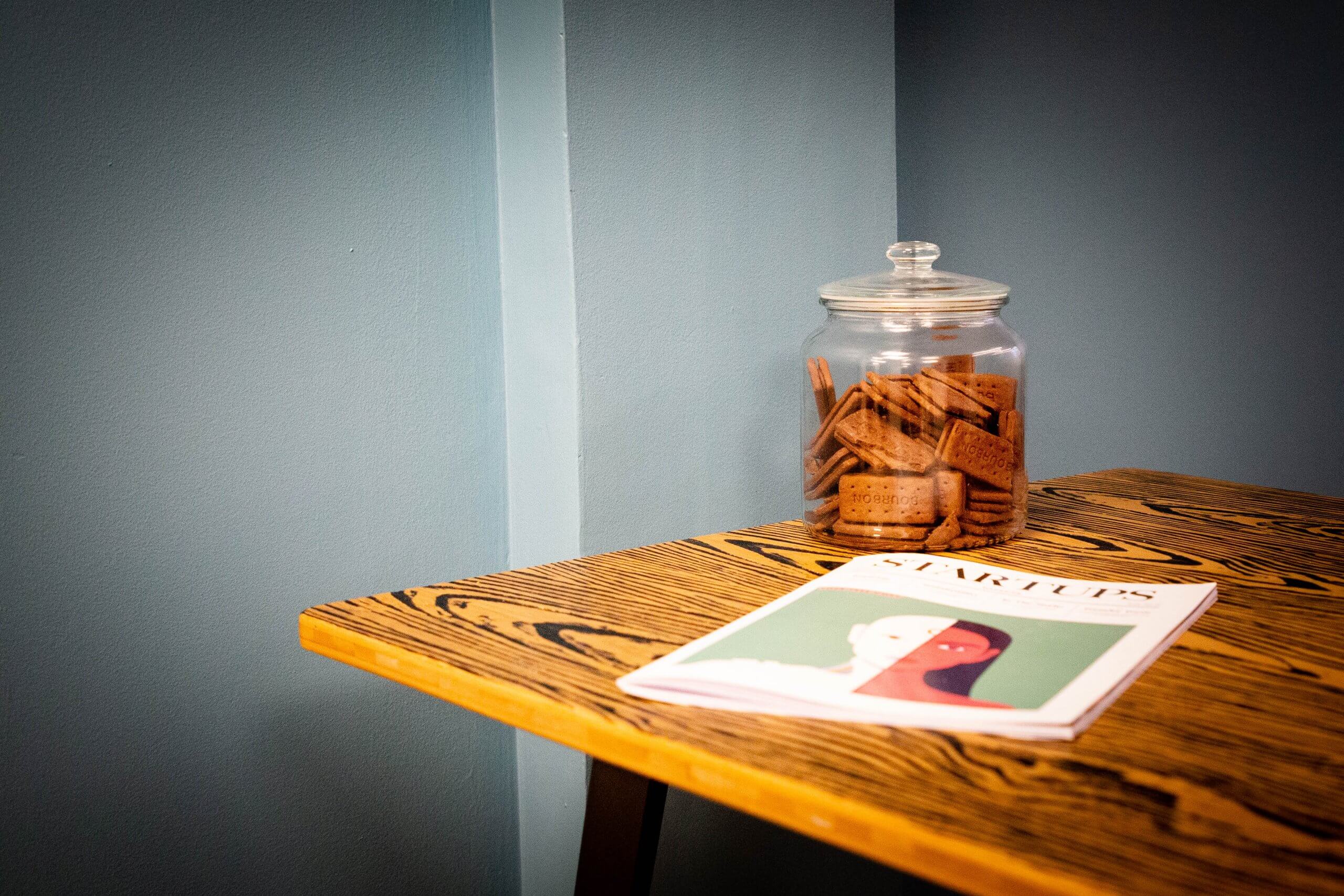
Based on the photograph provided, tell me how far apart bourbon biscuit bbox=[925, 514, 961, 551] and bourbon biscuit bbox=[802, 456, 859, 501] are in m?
0.09

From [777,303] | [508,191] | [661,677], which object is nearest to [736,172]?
[777,303]

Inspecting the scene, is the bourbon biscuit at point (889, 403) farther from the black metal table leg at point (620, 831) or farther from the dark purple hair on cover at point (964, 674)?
the black metal table leg at point (620, 831)

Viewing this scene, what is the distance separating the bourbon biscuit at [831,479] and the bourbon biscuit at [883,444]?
0.05 ft

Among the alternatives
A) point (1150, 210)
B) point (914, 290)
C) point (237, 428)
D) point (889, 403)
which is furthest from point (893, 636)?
point (1150, 210)

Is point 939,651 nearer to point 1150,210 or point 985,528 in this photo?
point 985,528

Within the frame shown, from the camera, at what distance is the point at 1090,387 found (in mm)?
1834

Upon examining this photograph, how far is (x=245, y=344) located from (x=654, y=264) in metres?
0.49

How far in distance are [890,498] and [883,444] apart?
5 cm

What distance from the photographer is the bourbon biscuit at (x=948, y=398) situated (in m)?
0.93

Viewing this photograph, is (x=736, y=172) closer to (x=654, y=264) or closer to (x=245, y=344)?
(x=654, y=264)

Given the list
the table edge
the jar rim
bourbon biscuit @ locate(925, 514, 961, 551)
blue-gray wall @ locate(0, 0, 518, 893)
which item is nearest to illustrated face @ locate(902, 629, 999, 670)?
the table edge

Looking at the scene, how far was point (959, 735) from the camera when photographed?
1.77 ft

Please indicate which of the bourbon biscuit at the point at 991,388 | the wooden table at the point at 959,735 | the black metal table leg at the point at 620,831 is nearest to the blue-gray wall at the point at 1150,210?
the wooden table at the point at 959,735

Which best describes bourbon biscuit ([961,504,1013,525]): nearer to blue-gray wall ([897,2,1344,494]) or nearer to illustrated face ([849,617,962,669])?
illustrated face ([849,617,962,669])
